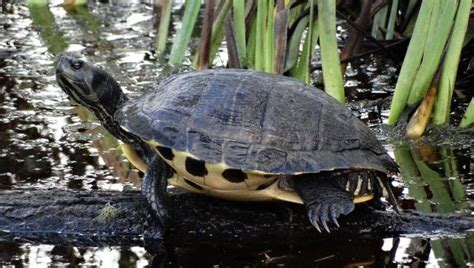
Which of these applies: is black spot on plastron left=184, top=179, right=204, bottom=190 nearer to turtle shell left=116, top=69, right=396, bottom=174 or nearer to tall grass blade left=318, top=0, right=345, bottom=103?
turtle shell left=116, top=69, right=396, bottom=174

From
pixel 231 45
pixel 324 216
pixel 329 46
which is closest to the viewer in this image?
pixel 324 216

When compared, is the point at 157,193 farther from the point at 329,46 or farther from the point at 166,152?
the point at 329,46

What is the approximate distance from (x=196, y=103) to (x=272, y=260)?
506 millimetres

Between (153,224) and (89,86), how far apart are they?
535 mm

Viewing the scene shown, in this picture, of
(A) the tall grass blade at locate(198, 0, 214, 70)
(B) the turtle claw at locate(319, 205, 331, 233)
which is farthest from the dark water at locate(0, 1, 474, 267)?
(A) the tall grass blade at locate(198, 0, 214, 70)

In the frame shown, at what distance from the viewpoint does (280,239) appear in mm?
2734

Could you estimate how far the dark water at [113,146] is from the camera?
2.65 m

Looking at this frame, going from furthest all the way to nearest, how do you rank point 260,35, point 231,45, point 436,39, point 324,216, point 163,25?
point 163,25
point 231,45
point 260,35
point 436,39
point 324,216

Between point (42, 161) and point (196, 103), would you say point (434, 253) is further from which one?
point (42, 161)

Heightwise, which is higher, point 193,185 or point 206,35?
point 206,35

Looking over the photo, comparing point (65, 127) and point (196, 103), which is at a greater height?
point (196, 103)

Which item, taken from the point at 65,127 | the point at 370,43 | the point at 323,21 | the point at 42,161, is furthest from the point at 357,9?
the point at 42,161

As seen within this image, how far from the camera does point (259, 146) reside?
8.71 ft

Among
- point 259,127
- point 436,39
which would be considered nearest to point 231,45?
point 436,39
